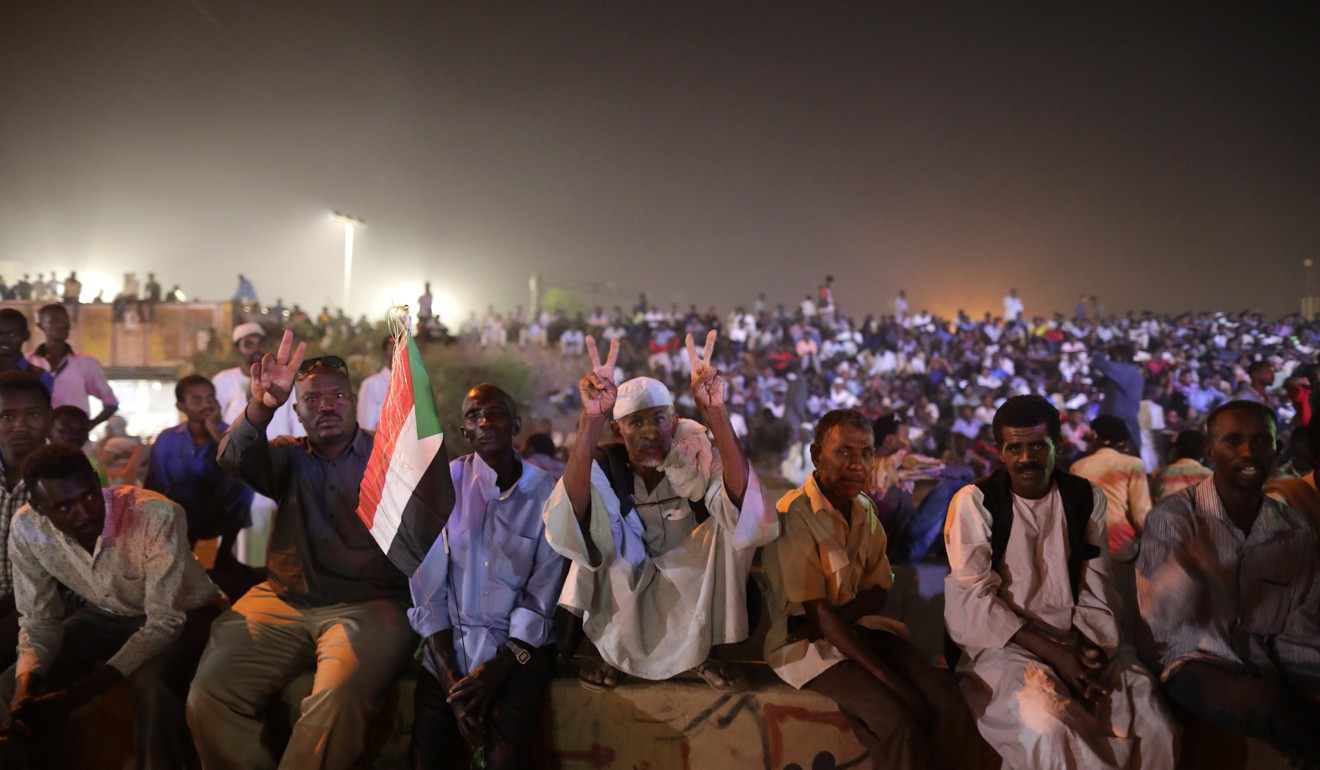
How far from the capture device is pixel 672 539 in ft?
12.5

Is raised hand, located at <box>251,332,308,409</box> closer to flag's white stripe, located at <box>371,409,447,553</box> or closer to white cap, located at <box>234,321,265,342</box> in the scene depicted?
flag's white stripe, located at <box>371,409,447,553</box>

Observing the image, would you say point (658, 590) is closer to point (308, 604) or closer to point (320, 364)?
point (308, 604)

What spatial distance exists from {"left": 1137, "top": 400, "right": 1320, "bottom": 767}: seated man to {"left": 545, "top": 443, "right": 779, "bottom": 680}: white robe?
1623 mm

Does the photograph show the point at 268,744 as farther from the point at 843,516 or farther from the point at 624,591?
the point at 843,516

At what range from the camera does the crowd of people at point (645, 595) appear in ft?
11.3

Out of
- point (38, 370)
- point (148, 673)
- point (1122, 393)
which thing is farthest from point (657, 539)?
point (1122, 393)

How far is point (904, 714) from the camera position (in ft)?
10.9

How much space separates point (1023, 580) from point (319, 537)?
9.82 feet

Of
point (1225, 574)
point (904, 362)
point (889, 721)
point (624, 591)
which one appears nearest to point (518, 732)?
point (624, 591)

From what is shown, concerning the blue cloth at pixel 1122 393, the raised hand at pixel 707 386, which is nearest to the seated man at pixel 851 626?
the raised hand at pixel 707 386

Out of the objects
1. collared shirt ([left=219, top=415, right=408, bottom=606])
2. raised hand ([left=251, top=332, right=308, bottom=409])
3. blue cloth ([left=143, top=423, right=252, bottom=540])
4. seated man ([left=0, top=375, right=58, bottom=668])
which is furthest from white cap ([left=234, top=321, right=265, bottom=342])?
raised hand ([left=251, top=332, right=308, bottom=409])

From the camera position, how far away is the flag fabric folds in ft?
11.8

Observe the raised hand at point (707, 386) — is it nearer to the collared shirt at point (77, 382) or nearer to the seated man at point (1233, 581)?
→ the seated man at point (1233, 581)

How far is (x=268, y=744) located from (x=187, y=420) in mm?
2652
